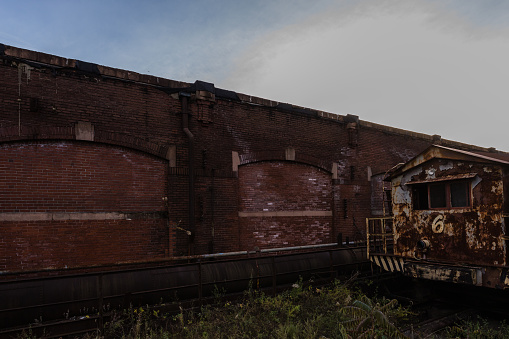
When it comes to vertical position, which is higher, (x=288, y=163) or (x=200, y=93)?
(x=200, y=93)

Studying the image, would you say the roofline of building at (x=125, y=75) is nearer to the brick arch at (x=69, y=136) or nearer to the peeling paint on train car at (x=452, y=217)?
the brick arch at (x=69, y=136)

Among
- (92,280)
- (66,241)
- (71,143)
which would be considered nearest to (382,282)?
(92,280)

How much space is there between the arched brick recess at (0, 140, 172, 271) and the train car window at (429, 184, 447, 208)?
6.43 metres

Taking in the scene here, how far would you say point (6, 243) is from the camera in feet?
23.6

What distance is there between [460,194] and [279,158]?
5617mm

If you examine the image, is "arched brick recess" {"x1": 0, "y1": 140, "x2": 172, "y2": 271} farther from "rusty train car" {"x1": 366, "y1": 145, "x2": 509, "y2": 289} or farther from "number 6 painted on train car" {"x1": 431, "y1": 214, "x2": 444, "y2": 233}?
"number 6 painted on train car" {"x1": 431, "y1": 214, "x2": 444, "y2": 233}

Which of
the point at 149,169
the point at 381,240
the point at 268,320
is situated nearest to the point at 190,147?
the point at 149,169

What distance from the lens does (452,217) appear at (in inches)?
271

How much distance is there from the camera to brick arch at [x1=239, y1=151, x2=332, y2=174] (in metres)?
10.7

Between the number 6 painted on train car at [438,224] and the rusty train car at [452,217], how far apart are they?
0.01 m

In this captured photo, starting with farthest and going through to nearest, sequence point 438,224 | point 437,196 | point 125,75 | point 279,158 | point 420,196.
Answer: point 279,158 → point 125,75 → point 420,196 → point 437,196 → point 438,224

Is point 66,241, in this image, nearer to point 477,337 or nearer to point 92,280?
point 92,280

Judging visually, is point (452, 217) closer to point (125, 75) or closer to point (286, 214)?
point (286, 214)

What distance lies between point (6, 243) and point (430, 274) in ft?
28.8
